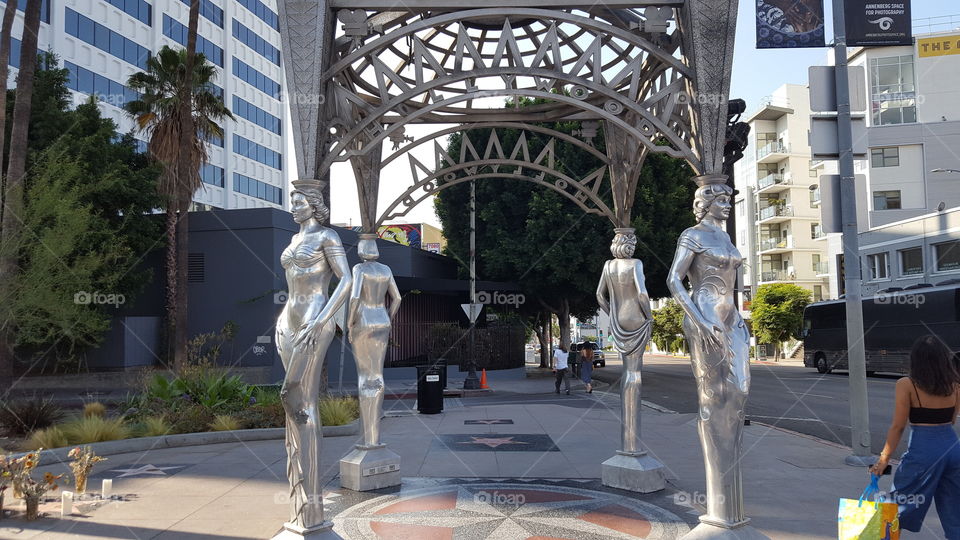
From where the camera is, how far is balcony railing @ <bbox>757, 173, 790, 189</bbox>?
5973 cm

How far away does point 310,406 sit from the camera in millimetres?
5281

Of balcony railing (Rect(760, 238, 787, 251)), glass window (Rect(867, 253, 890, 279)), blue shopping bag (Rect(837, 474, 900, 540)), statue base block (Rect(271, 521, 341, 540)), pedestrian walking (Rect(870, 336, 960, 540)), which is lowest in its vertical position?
statue base block (Rect(271, 521, 341, 540))

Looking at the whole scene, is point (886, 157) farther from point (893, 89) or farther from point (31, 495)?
point (31, 495)

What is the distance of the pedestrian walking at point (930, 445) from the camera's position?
4.56 meters

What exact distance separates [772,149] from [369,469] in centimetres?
5956

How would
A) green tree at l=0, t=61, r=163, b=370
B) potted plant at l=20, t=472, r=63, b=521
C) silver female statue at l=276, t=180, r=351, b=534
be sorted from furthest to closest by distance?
green tree at l=0, t=61, r=163, b=370 → potted plant at l=20, t=472, r=63, b=521 → silver female statue at l=276, t=180, r=351, b=534

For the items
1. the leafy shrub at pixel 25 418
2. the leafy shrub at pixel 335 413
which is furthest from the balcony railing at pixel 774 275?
the leafy shrub at pixel 25 418

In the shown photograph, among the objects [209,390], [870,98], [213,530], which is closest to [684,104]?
[213,530]

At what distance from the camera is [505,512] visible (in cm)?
636

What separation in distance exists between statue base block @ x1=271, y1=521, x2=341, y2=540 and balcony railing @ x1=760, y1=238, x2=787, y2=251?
60592 millimetres

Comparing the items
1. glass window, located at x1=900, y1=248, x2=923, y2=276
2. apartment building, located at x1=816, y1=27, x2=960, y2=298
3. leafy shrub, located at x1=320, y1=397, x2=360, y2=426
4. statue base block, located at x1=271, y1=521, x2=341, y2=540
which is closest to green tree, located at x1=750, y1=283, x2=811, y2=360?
apartment building, located at x1=816, y1=27, x2=960, y2=298

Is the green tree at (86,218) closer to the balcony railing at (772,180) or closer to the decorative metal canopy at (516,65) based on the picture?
the decorative metal canopy at (516,65)

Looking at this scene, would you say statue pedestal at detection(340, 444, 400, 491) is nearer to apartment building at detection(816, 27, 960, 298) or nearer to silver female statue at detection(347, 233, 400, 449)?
silver female statue at detection(347, 233, 400, 449)

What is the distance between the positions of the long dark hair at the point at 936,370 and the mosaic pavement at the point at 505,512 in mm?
2159
